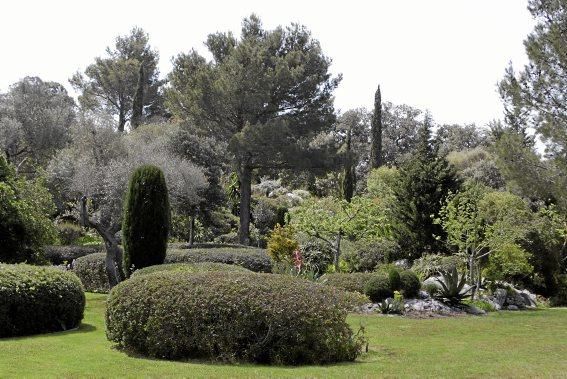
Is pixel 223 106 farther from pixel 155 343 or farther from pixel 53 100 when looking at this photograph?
pixel 155 343

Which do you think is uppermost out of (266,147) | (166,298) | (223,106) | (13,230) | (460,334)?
(223,106)

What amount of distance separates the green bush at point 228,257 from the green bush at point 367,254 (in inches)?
158

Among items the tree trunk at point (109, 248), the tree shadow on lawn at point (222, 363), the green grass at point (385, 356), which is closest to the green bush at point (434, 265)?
the green grass at point (385, 356)

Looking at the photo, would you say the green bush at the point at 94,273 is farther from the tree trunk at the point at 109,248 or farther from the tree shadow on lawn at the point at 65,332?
the tree shadow on lawn at the point at 65,332

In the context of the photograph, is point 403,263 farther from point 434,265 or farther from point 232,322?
point 232,322

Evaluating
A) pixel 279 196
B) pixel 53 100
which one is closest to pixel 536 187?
pixel 279 196

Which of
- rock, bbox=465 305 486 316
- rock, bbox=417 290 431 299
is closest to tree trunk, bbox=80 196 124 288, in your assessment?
rock, bbox=417 290 431 299

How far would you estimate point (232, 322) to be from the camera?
28.3ft

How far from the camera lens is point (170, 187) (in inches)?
1019

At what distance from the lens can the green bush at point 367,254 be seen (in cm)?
2262

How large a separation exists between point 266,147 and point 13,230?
581 inches

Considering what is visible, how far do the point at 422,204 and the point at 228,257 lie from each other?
8388 millimetres

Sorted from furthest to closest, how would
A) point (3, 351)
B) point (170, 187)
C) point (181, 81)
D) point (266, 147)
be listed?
point (181, 81), point (266, 147), point (170, 187), point (3, 351)

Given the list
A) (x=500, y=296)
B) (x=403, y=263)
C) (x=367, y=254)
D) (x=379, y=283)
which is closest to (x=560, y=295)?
(x=500, y=296)
